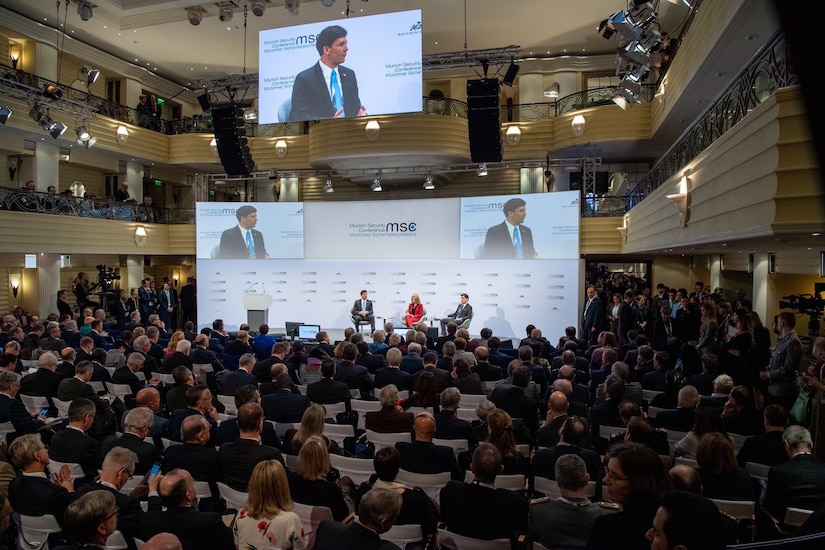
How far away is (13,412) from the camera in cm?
514

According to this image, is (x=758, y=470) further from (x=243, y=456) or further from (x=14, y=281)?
(x=14, y=281)

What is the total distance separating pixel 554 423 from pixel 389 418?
4.79 feet

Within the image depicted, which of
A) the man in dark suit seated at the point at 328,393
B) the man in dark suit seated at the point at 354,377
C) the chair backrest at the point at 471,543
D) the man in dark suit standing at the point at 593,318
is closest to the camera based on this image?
the chair backrest at the point at 471,543

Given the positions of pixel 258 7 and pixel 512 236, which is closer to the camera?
pixel 258 7

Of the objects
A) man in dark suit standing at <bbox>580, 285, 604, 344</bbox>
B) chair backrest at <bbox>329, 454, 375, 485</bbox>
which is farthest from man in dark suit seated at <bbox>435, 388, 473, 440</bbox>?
man in dark suit standing at <bbox>580, 285, 604, 344</bbox>

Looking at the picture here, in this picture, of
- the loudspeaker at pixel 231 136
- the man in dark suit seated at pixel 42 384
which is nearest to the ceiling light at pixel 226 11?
the loudspeaker at pixel 231 136

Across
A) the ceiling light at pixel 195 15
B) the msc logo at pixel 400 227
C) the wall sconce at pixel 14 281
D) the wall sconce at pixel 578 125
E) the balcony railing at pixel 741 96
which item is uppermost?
the ceiling light at pixel 195 15

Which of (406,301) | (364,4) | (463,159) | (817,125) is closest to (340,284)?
(406,301)

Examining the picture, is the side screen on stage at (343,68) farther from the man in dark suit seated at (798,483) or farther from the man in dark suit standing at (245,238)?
the man in dark suit seated at (798,483)

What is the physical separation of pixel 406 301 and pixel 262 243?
436 cm

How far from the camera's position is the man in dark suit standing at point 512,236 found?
1341cm

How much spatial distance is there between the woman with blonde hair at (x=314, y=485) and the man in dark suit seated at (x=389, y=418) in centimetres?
141

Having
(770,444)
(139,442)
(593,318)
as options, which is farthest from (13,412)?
(593,318)

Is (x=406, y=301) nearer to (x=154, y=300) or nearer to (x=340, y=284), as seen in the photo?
(x=340, y=284)
